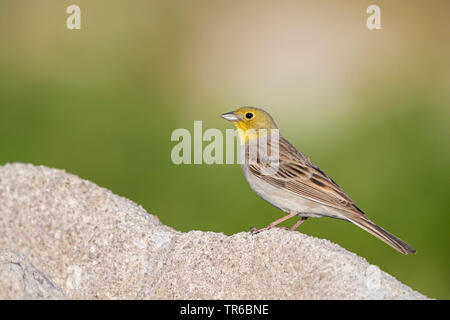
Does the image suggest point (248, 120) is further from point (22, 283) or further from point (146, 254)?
point (22, 283)

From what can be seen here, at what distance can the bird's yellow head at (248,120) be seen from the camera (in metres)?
5.28

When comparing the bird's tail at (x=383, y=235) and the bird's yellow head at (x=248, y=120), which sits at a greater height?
the bird's yellow head at (x=248, y=120)

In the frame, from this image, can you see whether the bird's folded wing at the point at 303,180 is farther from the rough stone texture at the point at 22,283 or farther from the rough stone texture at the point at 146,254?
the rough stone texture at the point at 22,283

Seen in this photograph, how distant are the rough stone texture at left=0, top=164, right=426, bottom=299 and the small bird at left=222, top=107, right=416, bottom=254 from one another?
468 mm

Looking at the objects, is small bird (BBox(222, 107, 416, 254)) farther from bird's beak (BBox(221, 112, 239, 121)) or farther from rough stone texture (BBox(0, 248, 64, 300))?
rough stone texture (BBox(0, 248, 64, 300))

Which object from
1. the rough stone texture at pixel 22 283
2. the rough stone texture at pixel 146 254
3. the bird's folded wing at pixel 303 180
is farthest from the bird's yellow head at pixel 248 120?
the rough stone texture at pixel 22 283

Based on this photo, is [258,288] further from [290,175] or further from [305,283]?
[290,175]

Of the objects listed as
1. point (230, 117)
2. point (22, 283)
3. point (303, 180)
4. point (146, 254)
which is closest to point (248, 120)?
point (230, 117)

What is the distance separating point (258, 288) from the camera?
371 cm

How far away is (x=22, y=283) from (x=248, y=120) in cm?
A: 245

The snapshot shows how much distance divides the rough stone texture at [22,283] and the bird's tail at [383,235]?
1995 millimetres
